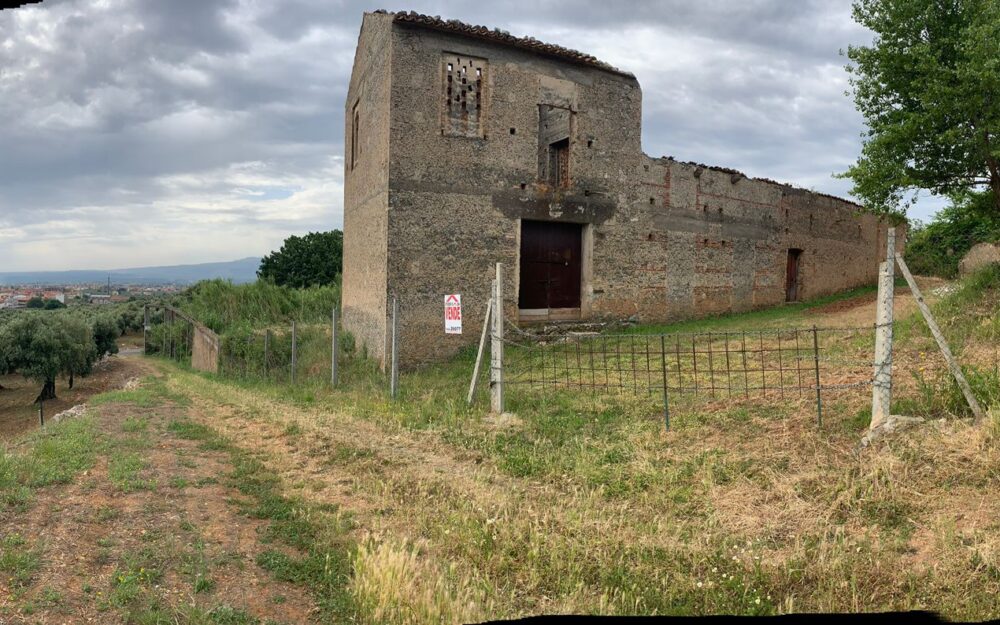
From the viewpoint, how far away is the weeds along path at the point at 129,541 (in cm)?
408

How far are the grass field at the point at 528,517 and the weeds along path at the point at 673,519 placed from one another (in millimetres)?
22

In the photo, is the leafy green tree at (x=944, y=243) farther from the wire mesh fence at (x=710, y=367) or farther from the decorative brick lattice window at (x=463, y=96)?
the decorative brick lattice window at (x=463, y=96)

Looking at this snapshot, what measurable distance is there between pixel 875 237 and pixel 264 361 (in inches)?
973

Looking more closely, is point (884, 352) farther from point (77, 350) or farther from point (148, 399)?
point (77, 350)

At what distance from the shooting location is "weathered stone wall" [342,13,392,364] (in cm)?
1464

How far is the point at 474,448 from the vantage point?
8.02 meters

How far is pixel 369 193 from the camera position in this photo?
52.0ft

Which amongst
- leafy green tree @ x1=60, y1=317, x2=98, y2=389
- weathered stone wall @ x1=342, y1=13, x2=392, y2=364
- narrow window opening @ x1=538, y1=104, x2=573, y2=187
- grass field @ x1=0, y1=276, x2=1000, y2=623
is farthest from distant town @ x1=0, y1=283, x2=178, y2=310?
grass field @ x1=0, y1=276, x2=1000, y2=623

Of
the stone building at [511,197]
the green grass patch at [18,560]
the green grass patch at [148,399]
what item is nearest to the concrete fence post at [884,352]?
the green grass patch at [18,560]

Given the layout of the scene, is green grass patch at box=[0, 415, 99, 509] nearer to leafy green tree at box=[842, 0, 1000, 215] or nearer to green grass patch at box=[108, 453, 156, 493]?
green grass patch at box=[108, 453, 156, 493]

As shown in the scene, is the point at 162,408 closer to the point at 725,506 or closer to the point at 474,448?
the point at 474,448

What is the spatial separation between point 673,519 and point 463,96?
1210 centimetres

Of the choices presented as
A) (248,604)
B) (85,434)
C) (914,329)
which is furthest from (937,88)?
(85,434)

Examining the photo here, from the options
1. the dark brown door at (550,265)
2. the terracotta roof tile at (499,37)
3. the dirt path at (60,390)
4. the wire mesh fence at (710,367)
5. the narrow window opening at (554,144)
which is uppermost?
the terracotta roof tile at (499,37)
